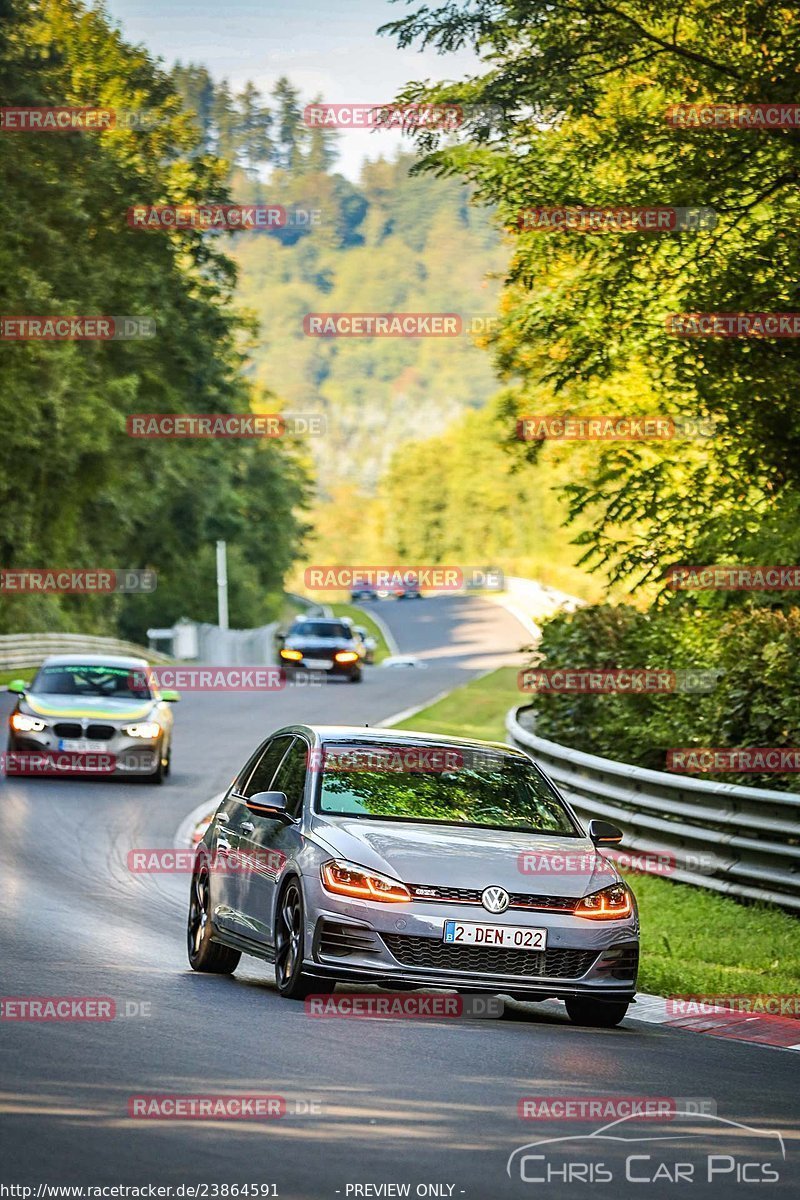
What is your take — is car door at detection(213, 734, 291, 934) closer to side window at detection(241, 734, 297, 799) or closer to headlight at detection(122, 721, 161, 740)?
side window at detection(241, 734, 297, 799)

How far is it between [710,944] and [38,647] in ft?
133

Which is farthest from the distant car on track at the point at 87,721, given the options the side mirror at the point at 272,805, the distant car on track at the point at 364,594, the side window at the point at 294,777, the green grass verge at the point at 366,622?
the distant car on track at the point at 364,594

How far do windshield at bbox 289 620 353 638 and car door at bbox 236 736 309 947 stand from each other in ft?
133

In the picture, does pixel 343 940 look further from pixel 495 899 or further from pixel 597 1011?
pixel 597 1011

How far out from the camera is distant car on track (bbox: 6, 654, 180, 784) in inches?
950

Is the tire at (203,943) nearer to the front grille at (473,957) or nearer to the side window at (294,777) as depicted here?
the side window at (294,777)

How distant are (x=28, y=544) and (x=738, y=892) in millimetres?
48934

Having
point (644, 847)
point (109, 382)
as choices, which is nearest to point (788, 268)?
point (644, 847)

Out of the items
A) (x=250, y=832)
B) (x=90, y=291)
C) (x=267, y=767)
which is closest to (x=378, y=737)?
(x=267, y=767)

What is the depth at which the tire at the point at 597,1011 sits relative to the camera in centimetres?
1015

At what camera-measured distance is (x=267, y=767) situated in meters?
11.8

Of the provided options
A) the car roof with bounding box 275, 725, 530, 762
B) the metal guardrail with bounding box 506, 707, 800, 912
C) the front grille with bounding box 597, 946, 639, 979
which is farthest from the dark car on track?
the front grille with bounding box 597, 946, 639, 979

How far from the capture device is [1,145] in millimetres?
54125

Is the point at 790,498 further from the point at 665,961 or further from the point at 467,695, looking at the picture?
the point at 467,695
